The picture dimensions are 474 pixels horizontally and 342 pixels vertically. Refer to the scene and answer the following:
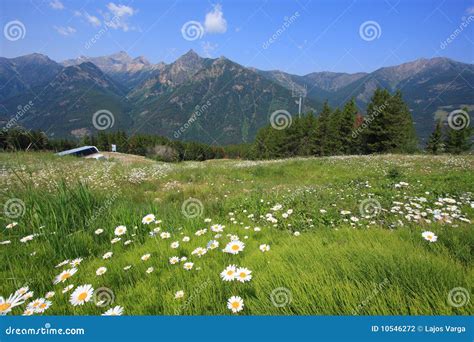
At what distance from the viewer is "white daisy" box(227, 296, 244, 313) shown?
2077 mm

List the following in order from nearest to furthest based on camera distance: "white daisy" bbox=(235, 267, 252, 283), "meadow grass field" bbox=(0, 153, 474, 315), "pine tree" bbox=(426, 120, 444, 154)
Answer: "meadow grass field" bbox=(0, 153, 474, 315) → "white daisy" bbox=(235, 267, 252, 283) → "pine tree" bbox=(426, 120, 444, 154)

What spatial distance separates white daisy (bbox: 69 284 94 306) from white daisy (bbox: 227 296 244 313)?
142cm

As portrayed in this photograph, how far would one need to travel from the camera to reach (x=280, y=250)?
10.3 feet

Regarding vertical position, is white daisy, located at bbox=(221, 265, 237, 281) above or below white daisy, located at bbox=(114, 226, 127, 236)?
below

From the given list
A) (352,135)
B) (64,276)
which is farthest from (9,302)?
(352,135)

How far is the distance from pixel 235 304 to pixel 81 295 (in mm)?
1643

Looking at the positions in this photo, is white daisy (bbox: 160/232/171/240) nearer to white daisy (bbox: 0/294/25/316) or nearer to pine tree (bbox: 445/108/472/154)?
white daisy (bbox: 0/294/25/316)

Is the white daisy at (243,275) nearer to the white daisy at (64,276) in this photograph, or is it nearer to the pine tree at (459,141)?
the white daisy at (64,276)

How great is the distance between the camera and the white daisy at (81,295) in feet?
7.59

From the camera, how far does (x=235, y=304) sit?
215 cm

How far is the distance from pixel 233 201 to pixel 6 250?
512 cm

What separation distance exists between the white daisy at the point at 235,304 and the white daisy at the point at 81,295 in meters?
1.42

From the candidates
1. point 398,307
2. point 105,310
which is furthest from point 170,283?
point 398,307

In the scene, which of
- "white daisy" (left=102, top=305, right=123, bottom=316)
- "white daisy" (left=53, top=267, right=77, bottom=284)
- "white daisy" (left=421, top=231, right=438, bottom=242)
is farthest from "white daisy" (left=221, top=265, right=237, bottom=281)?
"white daisy" (left=421, top=231, right=438, bottom=242)
